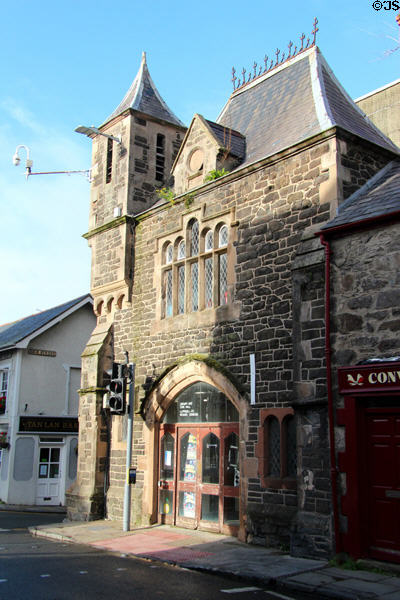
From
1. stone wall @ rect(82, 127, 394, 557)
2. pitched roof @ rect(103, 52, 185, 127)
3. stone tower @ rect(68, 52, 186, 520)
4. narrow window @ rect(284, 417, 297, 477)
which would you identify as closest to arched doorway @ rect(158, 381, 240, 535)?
stone wall @ rect(82, 127, 394, 557)

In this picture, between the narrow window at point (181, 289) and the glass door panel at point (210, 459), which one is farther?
the narrow window at point (181, 289)

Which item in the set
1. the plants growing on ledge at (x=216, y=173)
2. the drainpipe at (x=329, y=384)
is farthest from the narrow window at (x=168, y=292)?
the drainpipe at (x=329, y=384)

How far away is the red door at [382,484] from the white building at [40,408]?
16.8 m

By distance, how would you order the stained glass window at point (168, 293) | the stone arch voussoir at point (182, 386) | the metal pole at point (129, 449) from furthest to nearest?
the stained glass window at point (168, 293), the metal pole at point (129, 449), the stone arch voussoir at point (182, 386)

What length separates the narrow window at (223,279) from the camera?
12180mm

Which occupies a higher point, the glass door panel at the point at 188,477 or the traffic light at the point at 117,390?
the traffic light at the point at 117,390

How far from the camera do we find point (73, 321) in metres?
24.8

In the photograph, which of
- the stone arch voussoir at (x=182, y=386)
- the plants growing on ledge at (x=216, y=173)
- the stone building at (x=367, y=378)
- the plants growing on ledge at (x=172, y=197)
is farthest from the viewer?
the plants growing on ledge at (x=172, y=197)

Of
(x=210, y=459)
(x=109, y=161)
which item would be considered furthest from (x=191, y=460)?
(x=109, y=161)

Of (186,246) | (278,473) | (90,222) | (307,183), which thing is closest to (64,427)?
(90,222)

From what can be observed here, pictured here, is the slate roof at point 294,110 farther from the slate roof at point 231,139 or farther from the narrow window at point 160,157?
the narrow window at point 160,157

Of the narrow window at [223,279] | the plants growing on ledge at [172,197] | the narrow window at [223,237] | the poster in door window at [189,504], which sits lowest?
the poster in door window at [189,504]

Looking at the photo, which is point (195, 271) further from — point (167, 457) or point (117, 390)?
point (167, 457)

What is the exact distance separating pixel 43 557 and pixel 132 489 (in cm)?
424
